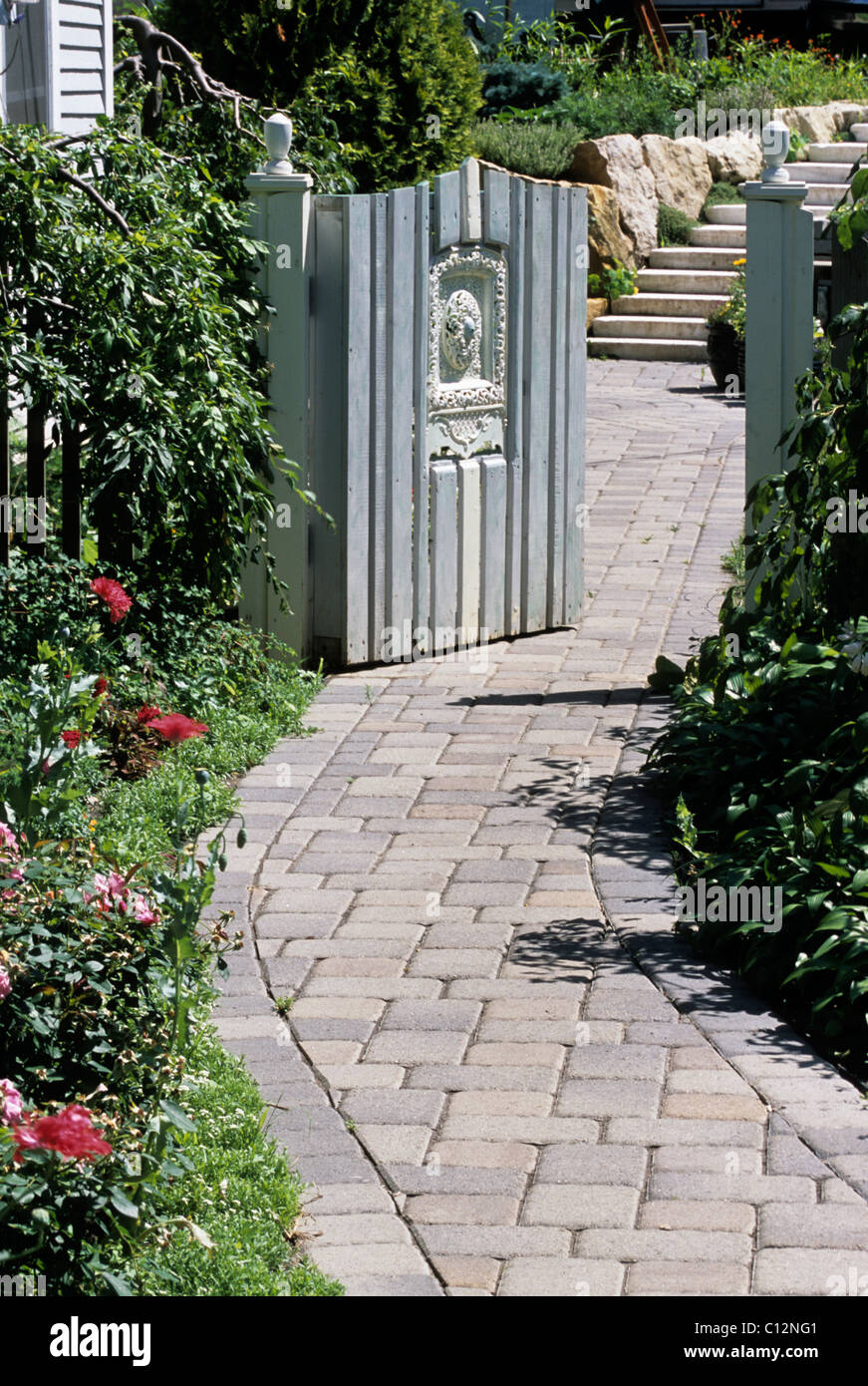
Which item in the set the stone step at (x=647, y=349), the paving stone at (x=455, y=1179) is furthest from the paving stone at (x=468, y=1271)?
the stone step at (x=647, y=349)

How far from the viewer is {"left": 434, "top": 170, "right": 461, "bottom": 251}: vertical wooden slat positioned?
715 cm

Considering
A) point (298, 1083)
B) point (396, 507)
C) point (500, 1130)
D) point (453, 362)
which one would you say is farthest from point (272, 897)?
point (453, 362)

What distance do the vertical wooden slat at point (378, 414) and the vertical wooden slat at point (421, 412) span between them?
164 mm

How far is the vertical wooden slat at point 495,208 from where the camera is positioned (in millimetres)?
7320

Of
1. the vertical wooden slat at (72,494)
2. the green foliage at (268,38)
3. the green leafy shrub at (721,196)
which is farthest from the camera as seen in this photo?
the green leafy shrub at (721,196)

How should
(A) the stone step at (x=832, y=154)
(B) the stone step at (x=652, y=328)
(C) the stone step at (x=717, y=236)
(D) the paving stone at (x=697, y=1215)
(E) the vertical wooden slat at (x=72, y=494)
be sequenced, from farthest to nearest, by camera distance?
(A) the stone step at (x=832, y=154) → (C) the stone step at (x=717, y=236) → (B) the stone step at (x=652, y=328) → (E) the vertical wooden slat at (x=72, y=494) → (D) the paving stone at (x=697, y=1215)

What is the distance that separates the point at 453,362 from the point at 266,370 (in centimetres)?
84

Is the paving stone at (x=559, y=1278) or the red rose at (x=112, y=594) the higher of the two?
the red rose at (x=112, y=594)

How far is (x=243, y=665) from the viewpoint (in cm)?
679

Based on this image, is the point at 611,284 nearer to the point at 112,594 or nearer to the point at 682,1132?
the point at 112,594

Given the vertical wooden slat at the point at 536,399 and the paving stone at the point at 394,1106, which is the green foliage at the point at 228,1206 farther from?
the vertical wooden slat at the point at 536,399

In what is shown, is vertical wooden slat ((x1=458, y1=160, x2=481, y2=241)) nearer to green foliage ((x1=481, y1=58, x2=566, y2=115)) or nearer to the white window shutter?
the white window shutter

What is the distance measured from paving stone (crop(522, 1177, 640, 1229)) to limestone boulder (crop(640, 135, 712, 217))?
15868 millimetres

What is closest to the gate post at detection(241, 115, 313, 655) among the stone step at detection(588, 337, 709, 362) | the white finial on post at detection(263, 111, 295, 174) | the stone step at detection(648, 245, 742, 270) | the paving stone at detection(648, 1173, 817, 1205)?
the white finial on post at detection(263, 111, 295, 174)
